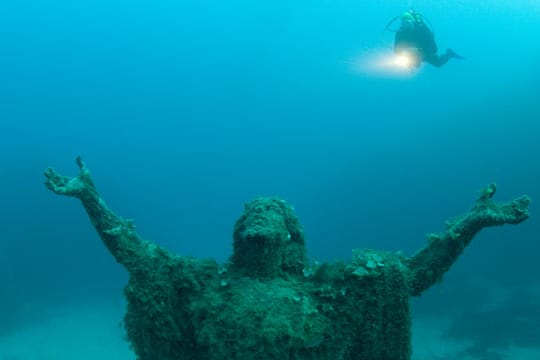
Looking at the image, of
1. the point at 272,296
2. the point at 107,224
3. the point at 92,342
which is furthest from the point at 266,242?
the point at 92,342

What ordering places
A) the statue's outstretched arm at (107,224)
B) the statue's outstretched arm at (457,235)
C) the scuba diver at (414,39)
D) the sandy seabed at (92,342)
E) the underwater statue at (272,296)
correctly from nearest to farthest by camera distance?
the underwater statue at (272,296) < the statue's outstretched arm at (457,235) < the statue's outstretched arm at (107,224) < the scuba diver at (414,39) < the sandy seabed at (92,342)

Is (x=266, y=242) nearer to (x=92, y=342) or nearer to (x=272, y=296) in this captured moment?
(x=272, y=296)

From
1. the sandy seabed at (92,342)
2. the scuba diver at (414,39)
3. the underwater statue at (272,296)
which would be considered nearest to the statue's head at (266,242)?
the underwater statue at (272,296)

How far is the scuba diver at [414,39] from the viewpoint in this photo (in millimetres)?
14523

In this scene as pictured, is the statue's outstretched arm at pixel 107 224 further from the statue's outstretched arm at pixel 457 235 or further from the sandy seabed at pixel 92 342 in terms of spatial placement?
the sandy seabed at pixel 92 342

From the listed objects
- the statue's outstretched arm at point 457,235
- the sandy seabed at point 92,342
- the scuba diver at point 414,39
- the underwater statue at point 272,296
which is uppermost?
the scuba diver at point 414,39

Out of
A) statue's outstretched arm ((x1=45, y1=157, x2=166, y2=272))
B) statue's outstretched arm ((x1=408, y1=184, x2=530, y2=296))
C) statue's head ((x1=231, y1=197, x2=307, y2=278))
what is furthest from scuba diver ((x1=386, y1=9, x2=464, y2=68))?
statue's outstretched arm ((x1=45, y1=157, x2=166, y2=272))

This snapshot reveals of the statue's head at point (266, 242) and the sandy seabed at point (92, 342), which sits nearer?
the statue's head at point (266, 242)

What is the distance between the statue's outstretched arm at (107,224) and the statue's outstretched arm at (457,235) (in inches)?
90.9

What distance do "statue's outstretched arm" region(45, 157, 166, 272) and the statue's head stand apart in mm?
700

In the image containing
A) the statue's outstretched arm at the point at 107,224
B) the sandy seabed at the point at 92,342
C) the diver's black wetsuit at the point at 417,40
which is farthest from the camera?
→ the sandy seabed at the point at 92,342

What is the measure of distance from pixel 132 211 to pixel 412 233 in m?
36.7

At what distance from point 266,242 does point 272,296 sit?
0.44 meters

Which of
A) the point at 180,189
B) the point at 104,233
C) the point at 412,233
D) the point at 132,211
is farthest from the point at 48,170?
the point at 180,189
